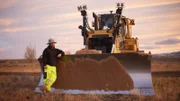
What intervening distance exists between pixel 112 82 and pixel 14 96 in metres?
2.27

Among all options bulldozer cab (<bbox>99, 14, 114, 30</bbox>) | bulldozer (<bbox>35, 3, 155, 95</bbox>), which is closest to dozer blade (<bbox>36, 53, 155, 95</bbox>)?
bulldozer (<bbox>35, 3, 155, 95</bbox>)

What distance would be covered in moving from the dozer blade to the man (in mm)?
330

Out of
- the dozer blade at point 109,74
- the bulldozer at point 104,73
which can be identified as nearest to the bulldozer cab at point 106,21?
the bulldozer at point 104,73

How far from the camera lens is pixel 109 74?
7523mm

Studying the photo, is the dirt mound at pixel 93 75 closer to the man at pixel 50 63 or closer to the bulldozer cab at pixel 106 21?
the man at pixel 50 63

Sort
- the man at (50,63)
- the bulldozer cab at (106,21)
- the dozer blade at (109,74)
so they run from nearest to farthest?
the dozer blade at (109,74)
the man at (50,63)
the bulldozer cab at (106,21)

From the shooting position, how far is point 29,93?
26.3 feet

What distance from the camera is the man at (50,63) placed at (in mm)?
7754

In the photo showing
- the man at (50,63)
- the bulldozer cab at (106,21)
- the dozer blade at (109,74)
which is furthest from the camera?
the bulldozer cab at (106,21)

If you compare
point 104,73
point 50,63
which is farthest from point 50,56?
point 104,73

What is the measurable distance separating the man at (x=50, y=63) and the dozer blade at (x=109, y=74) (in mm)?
330

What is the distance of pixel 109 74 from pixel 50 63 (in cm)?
141

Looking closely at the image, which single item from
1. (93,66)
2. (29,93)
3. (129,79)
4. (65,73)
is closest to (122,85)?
(129,79)

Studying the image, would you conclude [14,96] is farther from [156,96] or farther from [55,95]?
[156,96]
